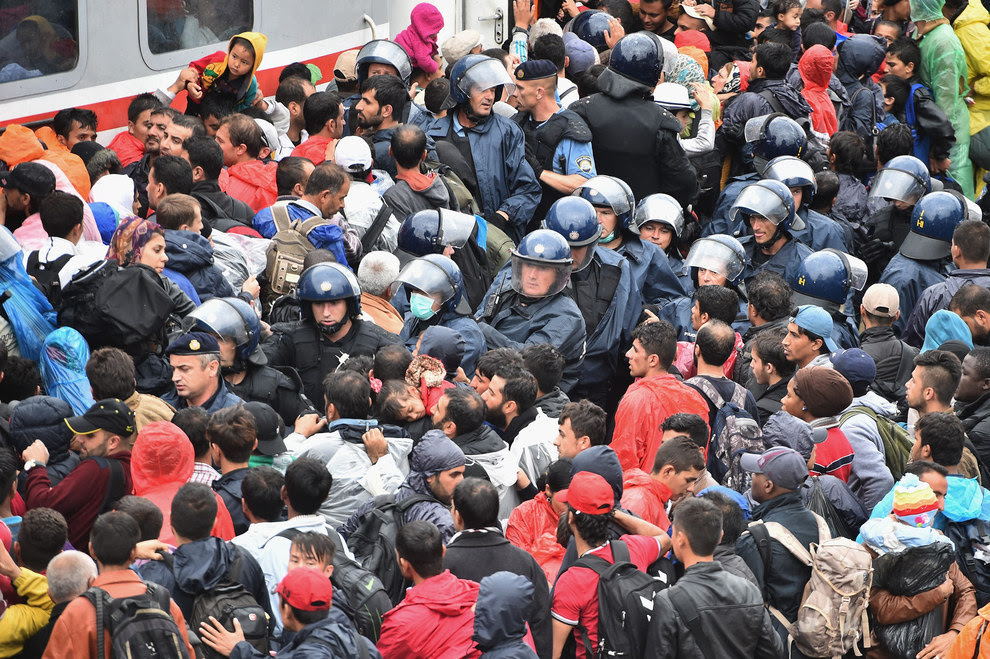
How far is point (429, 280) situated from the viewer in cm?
763

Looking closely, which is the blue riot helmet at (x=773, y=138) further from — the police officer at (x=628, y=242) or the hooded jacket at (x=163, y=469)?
the hooded jacket at (x=163, y=469)

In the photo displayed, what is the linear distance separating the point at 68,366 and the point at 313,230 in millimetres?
1926

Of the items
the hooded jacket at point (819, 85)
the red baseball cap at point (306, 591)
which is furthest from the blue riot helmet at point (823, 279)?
the red baseball cap at point (306, 591)

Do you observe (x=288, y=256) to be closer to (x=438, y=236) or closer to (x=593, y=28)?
(x=438, y=236)

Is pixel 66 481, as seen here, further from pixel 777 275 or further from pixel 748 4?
pixel 748 4

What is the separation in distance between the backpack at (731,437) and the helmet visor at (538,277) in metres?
1.19

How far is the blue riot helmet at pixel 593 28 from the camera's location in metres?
12.0

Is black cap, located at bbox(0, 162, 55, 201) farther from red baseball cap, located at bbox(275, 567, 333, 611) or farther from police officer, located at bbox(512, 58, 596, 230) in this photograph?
police officer, located at bbox(512, 58, 596, 230)

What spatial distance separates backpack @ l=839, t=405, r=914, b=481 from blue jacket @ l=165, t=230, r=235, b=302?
11.5 ft

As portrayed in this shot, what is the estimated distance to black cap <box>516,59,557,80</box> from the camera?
9781 millimetres

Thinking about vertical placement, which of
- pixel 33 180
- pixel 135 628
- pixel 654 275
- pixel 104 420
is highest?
pixel 135 628

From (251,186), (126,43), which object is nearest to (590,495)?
(251,186)

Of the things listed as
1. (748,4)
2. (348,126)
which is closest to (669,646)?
(348,126)

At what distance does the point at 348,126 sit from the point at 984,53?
22.9ft
